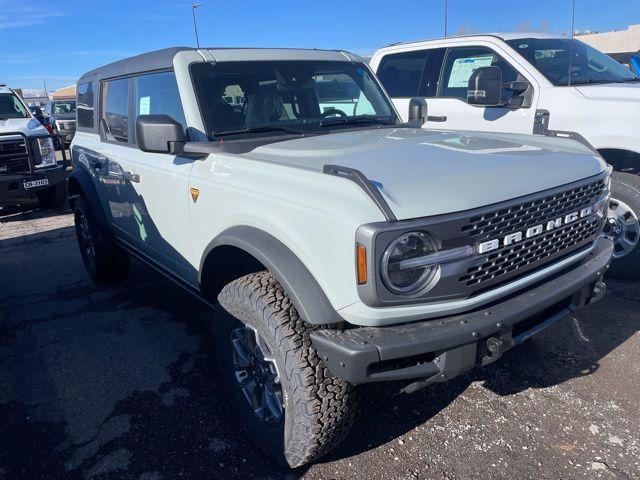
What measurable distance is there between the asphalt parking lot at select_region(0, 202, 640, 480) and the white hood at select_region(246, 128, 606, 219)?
100 centimetres

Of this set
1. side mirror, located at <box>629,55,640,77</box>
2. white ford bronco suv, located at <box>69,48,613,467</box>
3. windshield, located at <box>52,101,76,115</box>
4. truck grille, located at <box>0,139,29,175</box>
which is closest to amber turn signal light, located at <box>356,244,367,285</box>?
white ford bronco suv, located at <box>69,48,613,467</box>

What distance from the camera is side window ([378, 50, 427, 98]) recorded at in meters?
5.78

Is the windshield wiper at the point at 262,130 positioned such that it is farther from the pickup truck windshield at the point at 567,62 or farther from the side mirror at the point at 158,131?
the pickup truck windshield at the point at 567,62

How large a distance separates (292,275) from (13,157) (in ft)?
26.7

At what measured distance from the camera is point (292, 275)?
212 cm

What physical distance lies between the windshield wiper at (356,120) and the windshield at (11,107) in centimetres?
841

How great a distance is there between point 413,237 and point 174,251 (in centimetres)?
194

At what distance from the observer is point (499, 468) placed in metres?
2.44

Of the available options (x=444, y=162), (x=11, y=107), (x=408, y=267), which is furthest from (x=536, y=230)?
(x=11, y=107)

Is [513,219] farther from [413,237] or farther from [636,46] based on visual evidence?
[636,46]

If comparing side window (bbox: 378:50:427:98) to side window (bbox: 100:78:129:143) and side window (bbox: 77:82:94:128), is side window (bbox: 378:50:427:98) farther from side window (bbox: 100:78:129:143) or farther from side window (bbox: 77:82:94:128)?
side window (bbox: 77:82:94:128)

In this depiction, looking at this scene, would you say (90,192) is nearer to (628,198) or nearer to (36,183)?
(36,183)

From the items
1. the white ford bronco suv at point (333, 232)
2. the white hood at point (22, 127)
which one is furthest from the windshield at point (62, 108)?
the white ford bronco suv at point (333, 232)

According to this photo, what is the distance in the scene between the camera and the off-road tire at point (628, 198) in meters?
4.28
